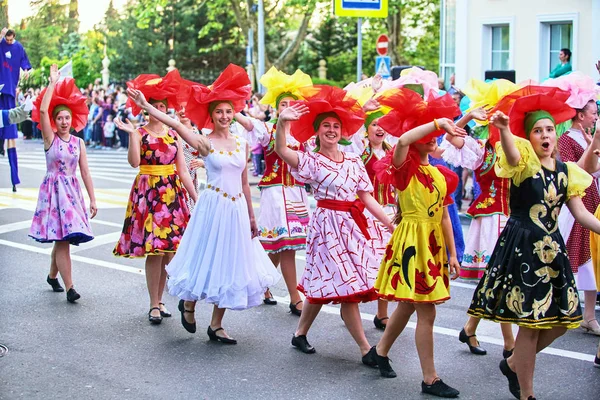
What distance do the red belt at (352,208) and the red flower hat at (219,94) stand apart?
109 cm

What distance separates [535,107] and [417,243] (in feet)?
3.81

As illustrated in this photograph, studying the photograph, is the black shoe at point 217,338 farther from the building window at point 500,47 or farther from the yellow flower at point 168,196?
the building window at point 500,47

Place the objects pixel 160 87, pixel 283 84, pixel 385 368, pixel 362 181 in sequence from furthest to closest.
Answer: pixel 283 84 < pixel 160 87 < pixel 362 181 < pixel 385 368

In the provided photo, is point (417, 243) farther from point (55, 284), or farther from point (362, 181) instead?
point (55, 284)

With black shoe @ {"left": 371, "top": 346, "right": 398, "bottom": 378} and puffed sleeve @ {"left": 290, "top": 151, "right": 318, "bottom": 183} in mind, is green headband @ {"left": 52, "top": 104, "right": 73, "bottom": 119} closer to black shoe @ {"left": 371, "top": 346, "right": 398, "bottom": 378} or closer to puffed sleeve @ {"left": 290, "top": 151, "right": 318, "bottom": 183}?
puffed sleeve @ {"left": 290, "top": 151, "right": 318, "bottom": 183}

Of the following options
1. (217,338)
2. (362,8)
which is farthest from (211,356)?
(362,8)

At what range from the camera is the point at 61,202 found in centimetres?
869

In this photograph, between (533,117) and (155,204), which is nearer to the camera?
(533,117)

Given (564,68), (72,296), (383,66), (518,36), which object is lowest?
(72,296)

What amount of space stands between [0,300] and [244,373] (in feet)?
10.4

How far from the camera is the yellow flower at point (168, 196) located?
803 centimetres

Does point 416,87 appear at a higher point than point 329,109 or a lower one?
higher

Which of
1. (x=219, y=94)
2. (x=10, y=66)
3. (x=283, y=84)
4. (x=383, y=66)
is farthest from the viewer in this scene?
(x=383, y=66)

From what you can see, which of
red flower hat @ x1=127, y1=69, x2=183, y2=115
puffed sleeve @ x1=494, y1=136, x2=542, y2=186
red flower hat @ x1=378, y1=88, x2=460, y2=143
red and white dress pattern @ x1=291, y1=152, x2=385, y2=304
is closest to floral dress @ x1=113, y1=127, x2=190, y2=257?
red flower hat @ x1=127, y1=69, x2=183, y2=115
